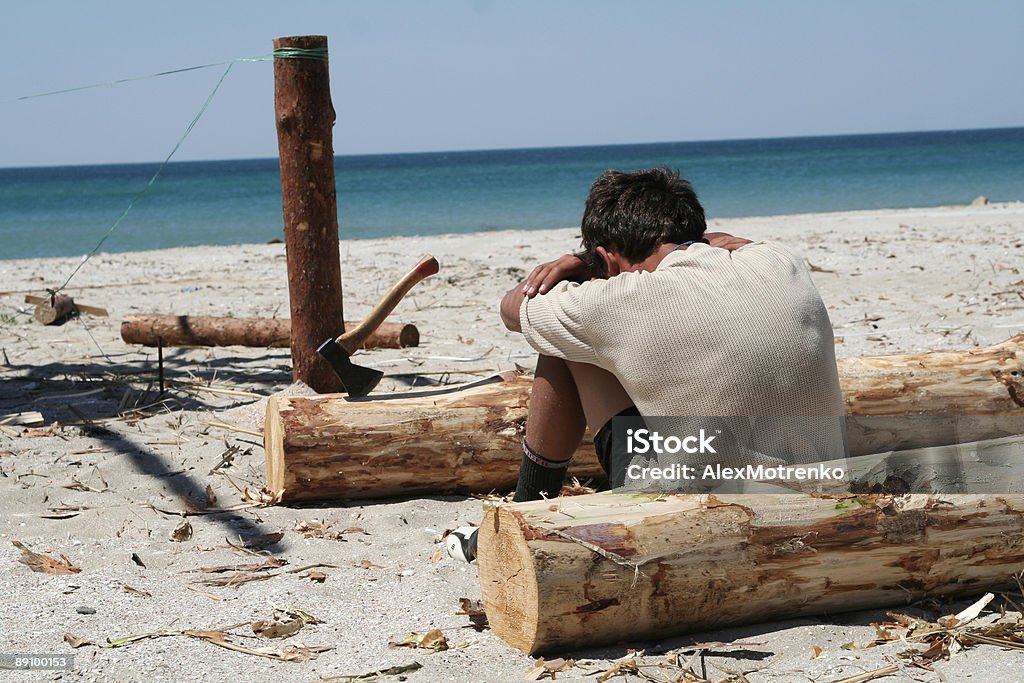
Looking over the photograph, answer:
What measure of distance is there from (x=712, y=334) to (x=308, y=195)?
9.16ft

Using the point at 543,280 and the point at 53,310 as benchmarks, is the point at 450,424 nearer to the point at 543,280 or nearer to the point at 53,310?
the point at 543,280

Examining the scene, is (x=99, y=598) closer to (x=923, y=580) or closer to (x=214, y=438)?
(x=214, y=438)

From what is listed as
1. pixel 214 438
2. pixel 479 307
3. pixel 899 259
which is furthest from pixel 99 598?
pixel 899 259

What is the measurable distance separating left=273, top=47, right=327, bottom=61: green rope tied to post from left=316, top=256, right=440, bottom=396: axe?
128 cm

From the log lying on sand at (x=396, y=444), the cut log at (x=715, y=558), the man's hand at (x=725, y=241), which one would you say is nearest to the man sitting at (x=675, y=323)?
the man's hand at (x=725, y=241)

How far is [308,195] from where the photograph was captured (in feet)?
15.8

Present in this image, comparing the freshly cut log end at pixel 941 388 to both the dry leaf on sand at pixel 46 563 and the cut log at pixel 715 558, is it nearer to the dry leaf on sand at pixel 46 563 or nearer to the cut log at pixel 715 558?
the cut log at pixel 715 558

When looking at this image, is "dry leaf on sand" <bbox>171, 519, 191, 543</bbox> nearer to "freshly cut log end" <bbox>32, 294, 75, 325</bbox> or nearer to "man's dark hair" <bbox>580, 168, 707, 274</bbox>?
"man's dark hair" <bbox>580, 168, 707, 274</bbox>

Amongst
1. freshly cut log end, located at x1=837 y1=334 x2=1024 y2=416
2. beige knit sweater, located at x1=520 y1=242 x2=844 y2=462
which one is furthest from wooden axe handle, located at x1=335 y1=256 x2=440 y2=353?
freshly cut log end, located at x1=837 y1=334 x2=1024 y2=416

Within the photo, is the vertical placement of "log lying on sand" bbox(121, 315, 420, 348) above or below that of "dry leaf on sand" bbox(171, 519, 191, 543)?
above

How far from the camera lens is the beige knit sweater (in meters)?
2.61

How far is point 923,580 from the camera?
2801 millimetres

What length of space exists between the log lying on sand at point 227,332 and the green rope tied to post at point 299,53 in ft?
6.83

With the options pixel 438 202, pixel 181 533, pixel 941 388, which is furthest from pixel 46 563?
pixel 438 202
